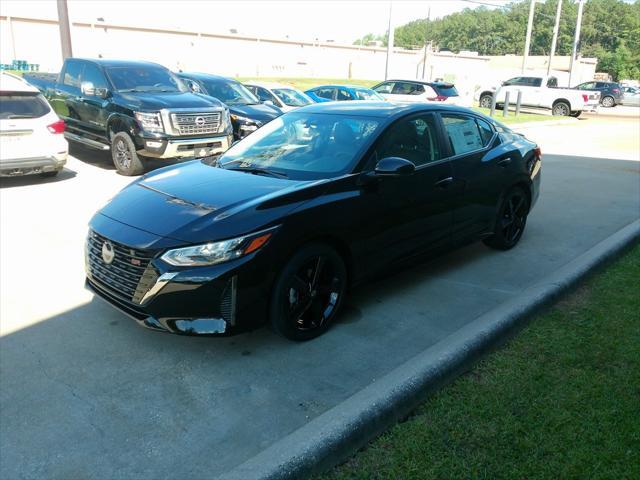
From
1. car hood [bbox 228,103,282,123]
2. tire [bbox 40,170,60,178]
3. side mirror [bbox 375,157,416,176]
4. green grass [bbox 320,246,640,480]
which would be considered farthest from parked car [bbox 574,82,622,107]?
green grass [bbox 320,246,640,480]

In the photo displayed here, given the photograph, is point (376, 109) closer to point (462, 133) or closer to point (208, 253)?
point (462, 133)

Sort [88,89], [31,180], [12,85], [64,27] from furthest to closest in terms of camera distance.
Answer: [64,27]
[88,89]
[31,180]
[12,85]

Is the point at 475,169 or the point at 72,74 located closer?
the point at 475,169

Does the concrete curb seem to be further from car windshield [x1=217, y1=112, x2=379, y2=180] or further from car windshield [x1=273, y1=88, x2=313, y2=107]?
car windshield [x1=273, y1=88, x2=313, y2=107]

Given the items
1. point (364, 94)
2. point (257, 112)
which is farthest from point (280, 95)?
point (257, 112)

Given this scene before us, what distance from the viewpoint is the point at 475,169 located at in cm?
541

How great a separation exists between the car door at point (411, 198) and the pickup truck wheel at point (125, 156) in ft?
20.7

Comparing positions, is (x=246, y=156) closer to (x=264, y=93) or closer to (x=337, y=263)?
(x=337, y=263)

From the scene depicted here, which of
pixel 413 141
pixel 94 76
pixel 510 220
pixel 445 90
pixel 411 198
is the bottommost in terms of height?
pixel 510 220

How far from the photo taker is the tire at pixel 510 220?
238 inches

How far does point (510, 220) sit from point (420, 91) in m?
15.0

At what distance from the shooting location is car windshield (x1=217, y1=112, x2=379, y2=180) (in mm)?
4449

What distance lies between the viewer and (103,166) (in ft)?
36.2

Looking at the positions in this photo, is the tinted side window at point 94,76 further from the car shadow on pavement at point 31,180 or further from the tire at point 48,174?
the tire at point 48,174
